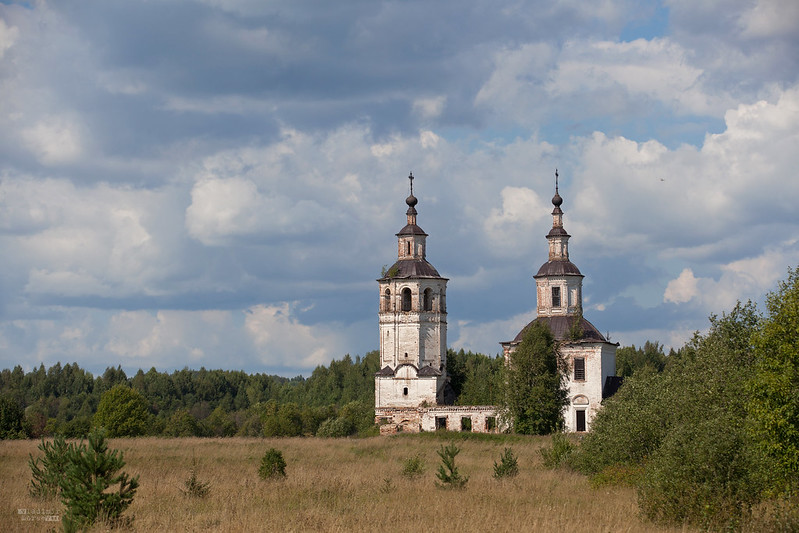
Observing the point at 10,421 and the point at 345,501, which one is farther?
the point at 10,421

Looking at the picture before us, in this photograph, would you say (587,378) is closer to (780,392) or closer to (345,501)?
(345,501)

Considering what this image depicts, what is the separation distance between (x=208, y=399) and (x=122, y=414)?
60.2 metres

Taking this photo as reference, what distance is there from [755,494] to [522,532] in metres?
4.30

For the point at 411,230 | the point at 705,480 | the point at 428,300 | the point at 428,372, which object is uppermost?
the point at 411,230

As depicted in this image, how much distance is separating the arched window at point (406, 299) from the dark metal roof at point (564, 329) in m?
7.05

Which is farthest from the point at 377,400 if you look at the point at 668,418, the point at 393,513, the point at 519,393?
the point at 393,513

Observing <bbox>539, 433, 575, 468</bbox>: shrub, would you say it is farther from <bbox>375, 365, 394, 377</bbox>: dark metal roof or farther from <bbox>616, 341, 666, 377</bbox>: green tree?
<bbox>616, 341, 666, 377</bbox>: green tree

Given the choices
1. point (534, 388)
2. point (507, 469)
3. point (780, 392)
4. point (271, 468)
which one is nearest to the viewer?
point (780, 392)

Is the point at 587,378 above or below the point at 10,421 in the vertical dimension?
above

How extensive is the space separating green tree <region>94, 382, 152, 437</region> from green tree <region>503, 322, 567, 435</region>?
22521mm

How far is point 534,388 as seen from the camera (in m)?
51.2

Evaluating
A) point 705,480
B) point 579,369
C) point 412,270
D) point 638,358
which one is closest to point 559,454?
point 705,480

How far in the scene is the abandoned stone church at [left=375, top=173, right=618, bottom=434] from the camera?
2173 inches

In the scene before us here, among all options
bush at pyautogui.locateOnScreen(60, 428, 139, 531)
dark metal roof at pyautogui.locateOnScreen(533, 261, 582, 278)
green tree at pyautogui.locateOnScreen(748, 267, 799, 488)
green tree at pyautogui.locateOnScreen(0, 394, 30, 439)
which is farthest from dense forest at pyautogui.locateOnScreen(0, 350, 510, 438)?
green tree at pyautogui.locateOnScreen(748, 267, 799, 488)
